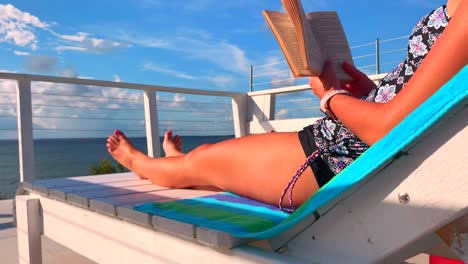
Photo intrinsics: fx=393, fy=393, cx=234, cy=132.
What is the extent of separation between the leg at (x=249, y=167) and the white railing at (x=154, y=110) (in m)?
1.68

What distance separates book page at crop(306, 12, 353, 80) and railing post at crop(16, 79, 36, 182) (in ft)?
7.88

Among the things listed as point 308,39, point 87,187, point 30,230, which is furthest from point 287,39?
point 30,230

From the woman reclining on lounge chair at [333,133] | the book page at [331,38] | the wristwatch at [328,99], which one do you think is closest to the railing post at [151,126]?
the woman reclining on lounge chair at [333,133]

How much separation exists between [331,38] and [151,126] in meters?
2.75

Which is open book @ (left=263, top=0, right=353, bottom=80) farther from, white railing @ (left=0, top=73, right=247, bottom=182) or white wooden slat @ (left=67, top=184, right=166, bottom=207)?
white railing @ (left=0, top=73, right=247, bottom=182)

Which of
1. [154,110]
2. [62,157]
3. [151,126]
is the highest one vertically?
[154,110]

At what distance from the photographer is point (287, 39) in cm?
80

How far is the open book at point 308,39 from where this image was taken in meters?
0.75

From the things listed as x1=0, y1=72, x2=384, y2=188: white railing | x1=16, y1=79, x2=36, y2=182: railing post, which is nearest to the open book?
x1=0, y1=72, x2=384, y2=188: white railing

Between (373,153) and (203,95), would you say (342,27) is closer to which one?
(373,153)

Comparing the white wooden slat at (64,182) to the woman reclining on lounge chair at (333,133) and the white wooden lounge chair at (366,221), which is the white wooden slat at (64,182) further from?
the white wooden lounge chair at (366,221)

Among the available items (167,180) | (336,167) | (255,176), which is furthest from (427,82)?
(167,180)

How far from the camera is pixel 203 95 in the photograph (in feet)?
13.0

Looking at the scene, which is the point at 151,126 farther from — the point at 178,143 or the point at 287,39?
the point at 287,39
